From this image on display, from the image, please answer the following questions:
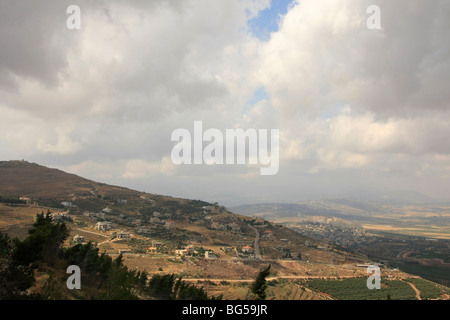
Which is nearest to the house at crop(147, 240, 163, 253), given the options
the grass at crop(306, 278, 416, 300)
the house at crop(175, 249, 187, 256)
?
the house at crop(175, 249, 187, 256)

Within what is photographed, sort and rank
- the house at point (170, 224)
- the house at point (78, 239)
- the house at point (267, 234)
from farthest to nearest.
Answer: the house at point (170, 224)
the house at point (267, 234)
the house at point (78, 239)

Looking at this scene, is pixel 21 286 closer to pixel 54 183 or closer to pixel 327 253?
pixel 327 253

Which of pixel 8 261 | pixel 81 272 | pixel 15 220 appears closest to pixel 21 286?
pixel 8 261

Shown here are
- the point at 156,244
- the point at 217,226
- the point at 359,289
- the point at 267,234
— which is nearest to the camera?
the point at 359,289

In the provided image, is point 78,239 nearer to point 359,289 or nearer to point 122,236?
point 122,236

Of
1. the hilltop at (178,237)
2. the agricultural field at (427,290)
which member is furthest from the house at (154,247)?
the agricultural field at (427,290)

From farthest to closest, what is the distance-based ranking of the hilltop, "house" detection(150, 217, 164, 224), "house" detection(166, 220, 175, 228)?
"house" detection(150, 217, 164, 224) < "house" detection(166, 220, 175, 228) < the hilltop

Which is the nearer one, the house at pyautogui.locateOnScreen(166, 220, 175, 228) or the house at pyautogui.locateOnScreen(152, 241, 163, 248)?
the house at pyautogui.locateOnScreen(152, 241, 163, 248)

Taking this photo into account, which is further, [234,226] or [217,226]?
[234,226]

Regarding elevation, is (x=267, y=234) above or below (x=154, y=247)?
below

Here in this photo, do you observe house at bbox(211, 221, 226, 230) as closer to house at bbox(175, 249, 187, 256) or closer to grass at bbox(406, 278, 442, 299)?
house at bbox(175, 249, 187, 256)

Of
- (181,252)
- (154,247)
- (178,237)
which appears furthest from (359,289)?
(178,237)

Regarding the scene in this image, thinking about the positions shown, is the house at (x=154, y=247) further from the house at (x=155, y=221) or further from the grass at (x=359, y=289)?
the grass at (x=359, y=289)
